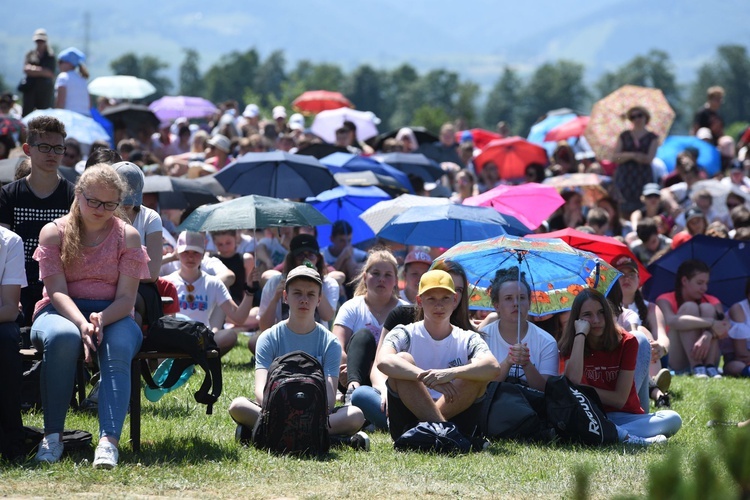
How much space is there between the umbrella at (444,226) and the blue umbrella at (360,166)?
14.6ft

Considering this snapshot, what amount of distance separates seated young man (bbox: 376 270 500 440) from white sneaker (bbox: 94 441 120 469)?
176 cm

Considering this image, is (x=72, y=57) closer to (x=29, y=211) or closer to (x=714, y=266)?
(x=714, y=266)

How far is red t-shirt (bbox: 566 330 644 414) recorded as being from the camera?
7539mm

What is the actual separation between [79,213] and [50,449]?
1.36 m

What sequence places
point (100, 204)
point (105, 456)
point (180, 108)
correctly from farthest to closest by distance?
point (180, 108)
point (100, 204)
point (105, 456)

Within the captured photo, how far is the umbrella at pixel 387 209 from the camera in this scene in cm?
1177

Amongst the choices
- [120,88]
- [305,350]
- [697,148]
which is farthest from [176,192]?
[120,88]

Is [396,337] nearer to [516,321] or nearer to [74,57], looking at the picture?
[516,321]

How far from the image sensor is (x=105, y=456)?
584 centimetres

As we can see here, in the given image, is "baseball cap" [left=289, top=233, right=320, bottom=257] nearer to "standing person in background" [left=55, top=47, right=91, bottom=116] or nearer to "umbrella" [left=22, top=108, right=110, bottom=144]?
"umbrella" [left=22, top=108, right=110, bottom=144]

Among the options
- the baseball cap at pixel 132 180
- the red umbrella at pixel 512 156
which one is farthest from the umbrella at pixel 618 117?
the baseball cap at pixel 132 180

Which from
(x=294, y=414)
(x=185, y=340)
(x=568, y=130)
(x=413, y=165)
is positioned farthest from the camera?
(x=568, y=130)

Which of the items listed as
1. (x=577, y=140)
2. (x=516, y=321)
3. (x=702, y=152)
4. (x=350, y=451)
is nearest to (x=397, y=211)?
(x=516, y=321)

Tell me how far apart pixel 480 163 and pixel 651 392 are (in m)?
10.2
